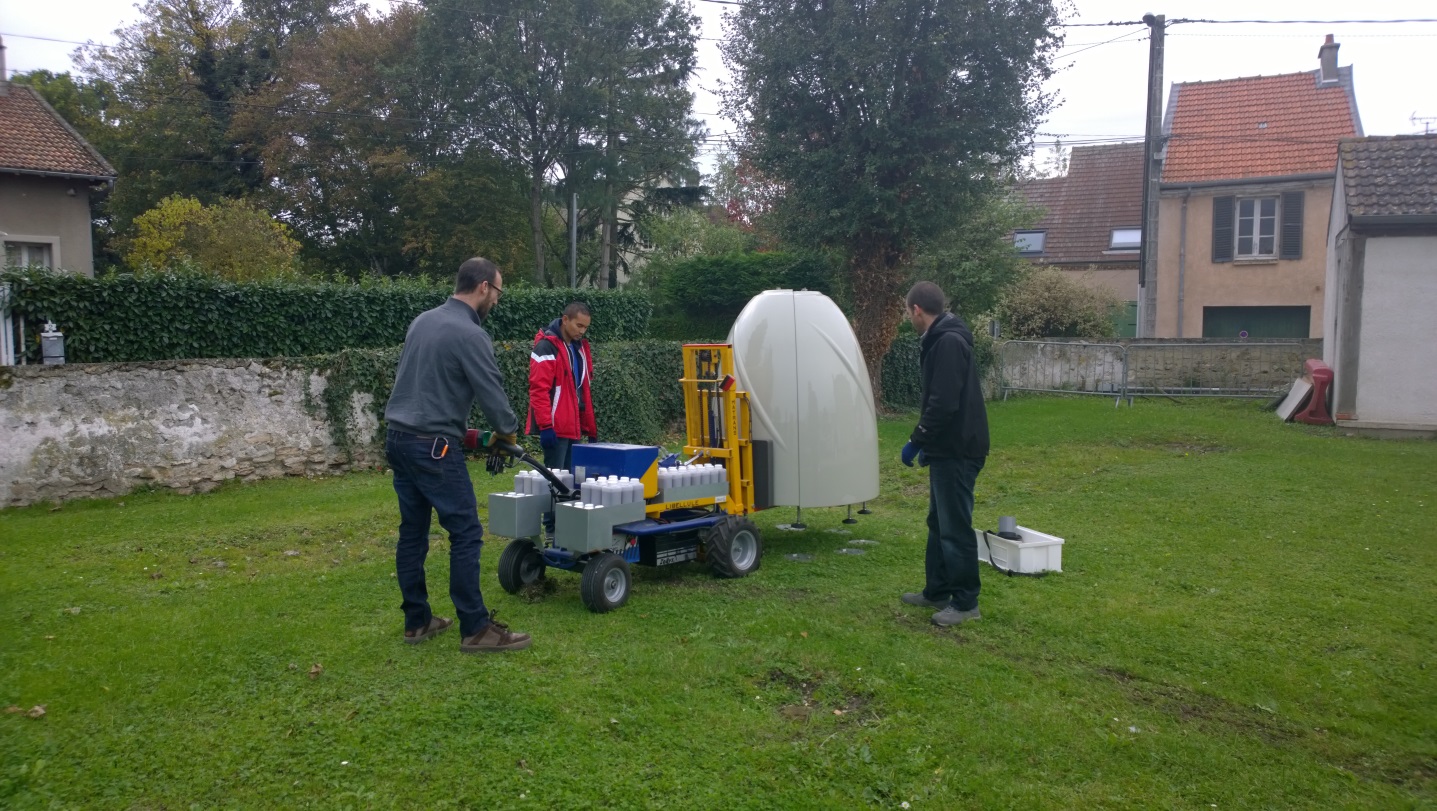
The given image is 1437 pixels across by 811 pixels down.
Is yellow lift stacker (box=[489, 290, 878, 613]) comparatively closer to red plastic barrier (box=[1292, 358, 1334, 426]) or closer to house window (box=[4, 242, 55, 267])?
red plastic barrier (box=[1292, 358, 1334, 426])

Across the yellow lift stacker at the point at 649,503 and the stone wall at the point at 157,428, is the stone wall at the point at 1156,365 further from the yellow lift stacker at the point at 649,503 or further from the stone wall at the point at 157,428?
the stone wall at the point at 157,428

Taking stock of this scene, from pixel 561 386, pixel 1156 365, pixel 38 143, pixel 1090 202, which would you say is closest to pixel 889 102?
pixel 1156 365

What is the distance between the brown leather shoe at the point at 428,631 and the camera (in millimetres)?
5168

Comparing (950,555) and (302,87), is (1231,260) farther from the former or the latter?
(302,87)

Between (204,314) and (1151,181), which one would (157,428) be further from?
(1151,181)

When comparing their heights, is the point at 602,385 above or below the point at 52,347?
below

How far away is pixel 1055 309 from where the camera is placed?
26.4 m

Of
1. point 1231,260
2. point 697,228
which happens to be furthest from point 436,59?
point 1231,260

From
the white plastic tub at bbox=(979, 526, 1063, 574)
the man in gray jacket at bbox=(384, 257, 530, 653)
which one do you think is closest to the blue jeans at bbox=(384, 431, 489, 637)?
the man in gray jacket at bbox=(384, 257, 530, 653)

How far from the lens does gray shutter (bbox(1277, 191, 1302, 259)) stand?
85.3 ft

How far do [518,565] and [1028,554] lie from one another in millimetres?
3592

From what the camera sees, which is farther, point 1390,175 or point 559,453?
point 1390,175

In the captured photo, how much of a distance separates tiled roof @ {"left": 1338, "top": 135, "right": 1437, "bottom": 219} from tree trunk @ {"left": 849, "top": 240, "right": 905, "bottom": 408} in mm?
7507

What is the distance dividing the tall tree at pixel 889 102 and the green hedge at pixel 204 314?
7545 mm
